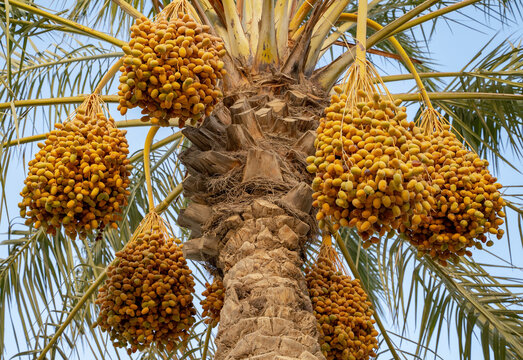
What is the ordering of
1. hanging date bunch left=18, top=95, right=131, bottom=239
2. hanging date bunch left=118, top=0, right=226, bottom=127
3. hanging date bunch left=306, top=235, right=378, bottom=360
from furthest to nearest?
hanging date bunch left=306, top=235, right=378, bottom=360 < hanging date bunch left=18, top=95, right=131, bottom=239 < hanging date bunch left=118, top=0, right=226, bottom=127

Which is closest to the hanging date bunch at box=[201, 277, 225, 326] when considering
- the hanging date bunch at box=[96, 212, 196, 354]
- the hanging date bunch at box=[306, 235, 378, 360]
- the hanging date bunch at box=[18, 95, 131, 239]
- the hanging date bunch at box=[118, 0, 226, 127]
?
the hanging date bunch at box=[96, 212, 196, 354]

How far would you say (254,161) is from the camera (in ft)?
9.26

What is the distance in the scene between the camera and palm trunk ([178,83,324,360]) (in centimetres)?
239

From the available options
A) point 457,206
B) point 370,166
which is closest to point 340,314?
point 457,206

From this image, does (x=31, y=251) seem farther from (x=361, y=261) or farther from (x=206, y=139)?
(x=361, y=261)

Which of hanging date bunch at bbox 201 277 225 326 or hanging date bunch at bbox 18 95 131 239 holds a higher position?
hanging date bunch at bbox 18 95 131 239

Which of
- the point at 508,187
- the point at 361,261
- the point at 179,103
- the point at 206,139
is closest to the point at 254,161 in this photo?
the point at 206,139

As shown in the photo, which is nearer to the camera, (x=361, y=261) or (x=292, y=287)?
(x=292, y=287)

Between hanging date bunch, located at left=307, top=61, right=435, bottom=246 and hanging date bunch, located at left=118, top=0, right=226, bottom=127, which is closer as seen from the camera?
hanging date bunch, located at left=307, top=61, right=435, bottom=246

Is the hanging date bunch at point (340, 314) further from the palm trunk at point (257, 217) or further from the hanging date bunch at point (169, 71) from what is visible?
the hanging date bunch at point (169, 71)

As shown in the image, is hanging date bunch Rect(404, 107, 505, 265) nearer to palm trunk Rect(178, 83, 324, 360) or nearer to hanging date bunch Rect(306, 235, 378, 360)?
palm trunk Rect(178, 83, 324, 360)

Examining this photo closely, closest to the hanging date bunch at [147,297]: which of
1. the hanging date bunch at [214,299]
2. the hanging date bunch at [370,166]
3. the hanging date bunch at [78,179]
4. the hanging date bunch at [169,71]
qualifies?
the hanging date bunch at [214,299]

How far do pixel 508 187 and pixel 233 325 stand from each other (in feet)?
6.45

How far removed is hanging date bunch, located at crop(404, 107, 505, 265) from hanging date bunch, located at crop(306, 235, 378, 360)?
22.9 inches
